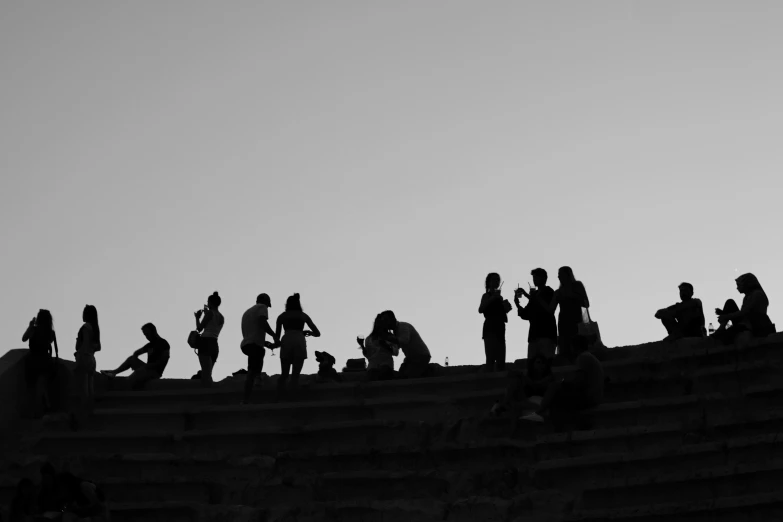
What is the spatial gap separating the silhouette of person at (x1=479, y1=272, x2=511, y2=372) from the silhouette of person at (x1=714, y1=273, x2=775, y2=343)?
8.44ft

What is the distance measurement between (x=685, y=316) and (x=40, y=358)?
8.09 meters

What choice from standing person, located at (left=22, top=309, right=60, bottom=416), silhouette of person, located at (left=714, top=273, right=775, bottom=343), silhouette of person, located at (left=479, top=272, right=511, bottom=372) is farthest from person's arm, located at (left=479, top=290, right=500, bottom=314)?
standing person, located at (left=22, top=309, right=60, bottom=416)

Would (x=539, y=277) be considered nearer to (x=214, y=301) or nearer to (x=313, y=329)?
(x=313, y=329)

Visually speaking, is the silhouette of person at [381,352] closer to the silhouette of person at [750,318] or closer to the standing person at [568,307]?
the standing person at [568,307]

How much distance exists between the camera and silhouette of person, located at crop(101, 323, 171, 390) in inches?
656

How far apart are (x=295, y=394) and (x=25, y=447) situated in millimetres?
3319

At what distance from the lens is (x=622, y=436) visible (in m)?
12.7

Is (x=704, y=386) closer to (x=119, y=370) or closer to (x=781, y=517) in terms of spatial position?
(x=781, y=517)

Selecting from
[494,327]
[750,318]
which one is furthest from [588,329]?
[750,318]

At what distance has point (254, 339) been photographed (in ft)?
49.9

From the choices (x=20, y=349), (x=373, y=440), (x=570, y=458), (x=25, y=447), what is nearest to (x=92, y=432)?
(x=25, y=447)

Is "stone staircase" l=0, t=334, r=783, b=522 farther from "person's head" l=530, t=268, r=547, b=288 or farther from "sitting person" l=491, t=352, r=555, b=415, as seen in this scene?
"person's head" l=530, t=268, r=547, b=288

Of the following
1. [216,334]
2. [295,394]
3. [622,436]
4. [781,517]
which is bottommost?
[781,517]

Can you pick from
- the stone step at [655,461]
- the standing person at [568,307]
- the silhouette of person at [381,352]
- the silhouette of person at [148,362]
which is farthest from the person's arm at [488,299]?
the silhouette of person at [148,362]
